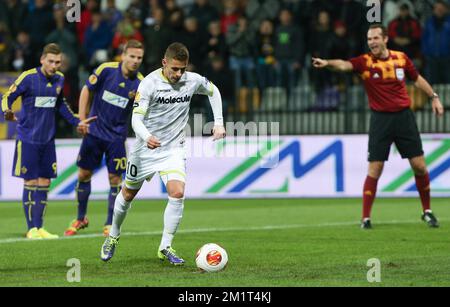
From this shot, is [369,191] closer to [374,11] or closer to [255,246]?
[255,246]

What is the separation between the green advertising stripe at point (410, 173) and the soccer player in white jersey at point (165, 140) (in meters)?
8.00

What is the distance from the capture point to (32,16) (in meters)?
20.8

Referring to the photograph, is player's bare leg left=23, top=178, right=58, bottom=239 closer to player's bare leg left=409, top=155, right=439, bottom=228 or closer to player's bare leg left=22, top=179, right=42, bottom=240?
player's bare leg left=22, top=179, right=42, bottom=240

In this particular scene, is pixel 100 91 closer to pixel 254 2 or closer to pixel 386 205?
pixel 386 205

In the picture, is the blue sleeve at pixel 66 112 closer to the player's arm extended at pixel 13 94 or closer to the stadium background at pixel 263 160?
the player's arm extended at pixel 13 94

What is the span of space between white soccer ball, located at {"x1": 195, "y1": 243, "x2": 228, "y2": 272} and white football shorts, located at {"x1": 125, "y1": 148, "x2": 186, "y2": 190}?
896 mm

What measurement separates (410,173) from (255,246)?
6.79m

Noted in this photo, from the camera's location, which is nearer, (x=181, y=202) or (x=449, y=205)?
(x=181, y=202)

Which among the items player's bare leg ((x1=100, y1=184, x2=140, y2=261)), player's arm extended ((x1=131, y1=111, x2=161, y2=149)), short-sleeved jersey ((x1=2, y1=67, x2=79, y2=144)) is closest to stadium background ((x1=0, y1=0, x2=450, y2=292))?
player's bare leg ((x1=100, y1=184, x2=140, y2=261))

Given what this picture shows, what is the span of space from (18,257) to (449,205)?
25.9 feet

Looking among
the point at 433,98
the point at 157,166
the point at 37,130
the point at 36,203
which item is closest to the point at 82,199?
the point at 36,203

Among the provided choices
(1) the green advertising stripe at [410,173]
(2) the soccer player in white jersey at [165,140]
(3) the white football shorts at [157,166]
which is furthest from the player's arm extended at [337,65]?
(1) the green advertising stripe at [410,173]

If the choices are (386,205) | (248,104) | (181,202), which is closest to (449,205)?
(386,205)

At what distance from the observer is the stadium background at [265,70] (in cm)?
1769
